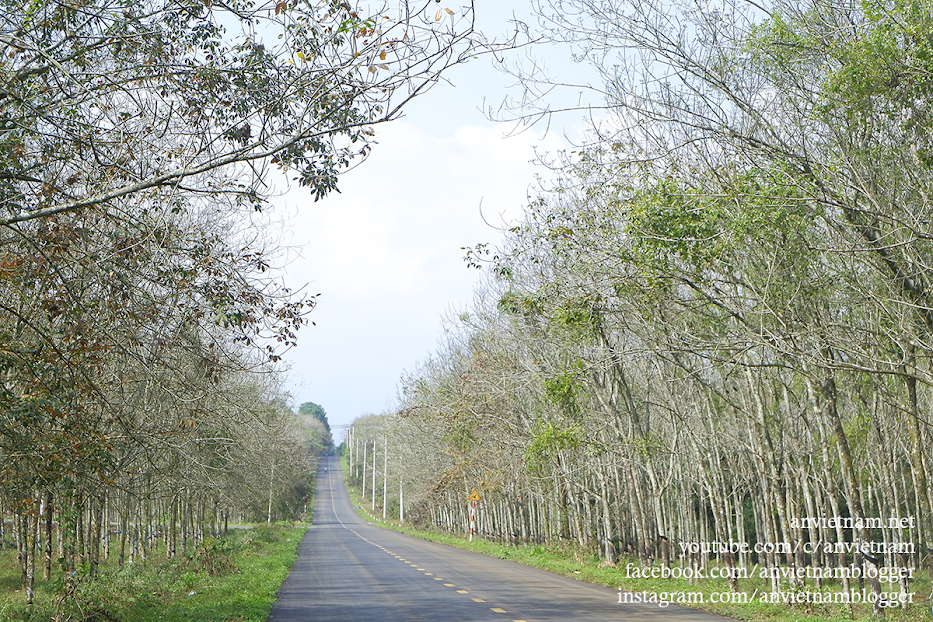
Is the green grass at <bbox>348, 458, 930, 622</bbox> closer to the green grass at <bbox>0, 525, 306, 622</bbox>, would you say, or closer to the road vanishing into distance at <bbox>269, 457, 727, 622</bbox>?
the road vanishing into distance at <bbox>269, 457, 727, 622</bbox>

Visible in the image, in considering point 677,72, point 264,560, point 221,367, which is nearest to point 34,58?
point 221,367

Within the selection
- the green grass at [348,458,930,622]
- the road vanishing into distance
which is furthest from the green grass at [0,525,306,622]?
the green grass at [348,458,930,622]

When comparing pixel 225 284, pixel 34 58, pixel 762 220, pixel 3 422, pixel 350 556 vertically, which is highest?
pixel 34 58

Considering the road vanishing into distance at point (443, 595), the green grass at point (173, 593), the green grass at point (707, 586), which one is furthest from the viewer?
the green grass at point (707, 586)

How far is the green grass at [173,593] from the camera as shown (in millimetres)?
11805

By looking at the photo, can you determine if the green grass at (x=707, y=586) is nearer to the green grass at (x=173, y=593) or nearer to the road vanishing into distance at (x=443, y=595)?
the road vanishing into distance at (x=443, y=595)

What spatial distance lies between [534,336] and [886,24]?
42.0ft

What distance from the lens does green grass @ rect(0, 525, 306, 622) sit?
11805 millimetres

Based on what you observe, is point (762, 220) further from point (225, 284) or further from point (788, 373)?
point (788, 373)

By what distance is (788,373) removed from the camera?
22.2 meters

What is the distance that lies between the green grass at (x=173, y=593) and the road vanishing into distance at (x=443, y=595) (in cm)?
61

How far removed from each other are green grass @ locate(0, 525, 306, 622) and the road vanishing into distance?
2.01 feet

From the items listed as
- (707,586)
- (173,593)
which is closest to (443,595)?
(173,593)

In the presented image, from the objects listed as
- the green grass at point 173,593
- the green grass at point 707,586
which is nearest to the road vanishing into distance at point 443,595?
the green grass at point 173,593
